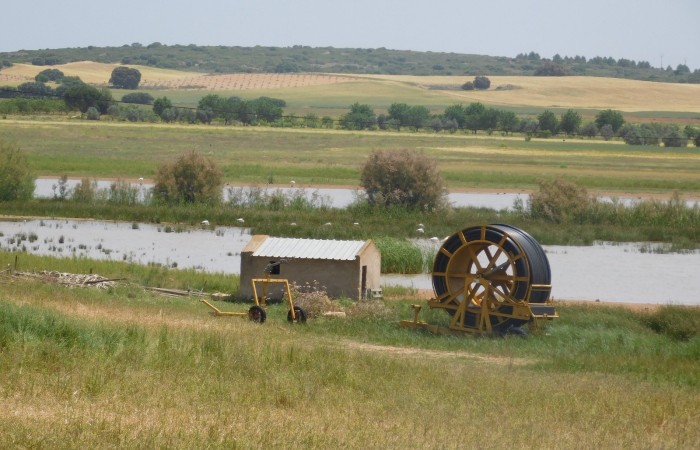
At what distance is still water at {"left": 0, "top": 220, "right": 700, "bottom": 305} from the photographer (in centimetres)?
3133

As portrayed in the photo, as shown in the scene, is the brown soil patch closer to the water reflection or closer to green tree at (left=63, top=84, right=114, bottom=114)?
the water reflection

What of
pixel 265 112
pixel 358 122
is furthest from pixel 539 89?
pixel 265 112

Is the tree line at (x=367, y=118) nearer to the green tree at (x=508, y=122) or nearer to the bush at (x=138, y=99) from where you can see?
the green tree at (x=508, y=122)

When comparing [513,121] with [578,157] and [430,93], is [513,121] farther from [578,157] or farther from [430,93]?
[430,93]

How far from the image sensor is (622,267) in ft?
118

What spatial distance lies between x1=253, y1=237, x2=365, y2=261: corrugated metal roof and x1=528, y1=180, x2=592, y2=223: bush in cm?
2036

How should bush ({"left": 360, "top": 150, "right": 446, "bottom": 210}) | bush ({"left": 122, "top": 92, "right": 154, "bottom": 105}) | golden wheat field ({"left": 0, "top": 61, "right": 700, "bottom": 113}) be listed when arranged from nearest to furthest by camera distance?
bush ({"left": 360, "top": 150, "right": 446, "bottom": 210}) → bush ({"left": 122, "top": 92, "right": 154, "bottom": 105}) → golden wheat field ({"left": 0, "top": 61, "right": 700, "bottom": 113})

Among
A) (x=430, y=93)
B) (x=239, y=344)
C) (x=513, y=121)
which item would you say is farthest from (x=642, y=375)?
(x=430, y=93)

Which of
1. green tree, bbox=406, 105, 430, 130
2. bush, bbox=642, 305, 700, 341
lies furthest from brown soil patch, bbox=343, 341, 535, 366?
green tree, bbox=406, 105, 430, 130

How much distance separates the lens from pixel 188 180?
48.1m

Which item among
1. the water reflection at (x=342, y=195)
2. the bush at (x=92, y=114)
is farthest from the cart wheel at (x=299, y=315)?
the bush at (x=92, y=114)

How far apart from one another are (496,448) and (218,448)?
2490 mm

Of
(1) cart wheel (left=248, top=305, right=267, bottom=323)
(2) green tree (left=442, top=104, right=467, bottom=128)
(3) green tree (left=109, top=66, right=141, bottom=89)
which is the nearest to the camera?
(1) cart wheel (left=248, top=305, right=267, bottom=323)

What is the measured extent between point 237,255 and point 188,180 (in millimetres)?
12896
